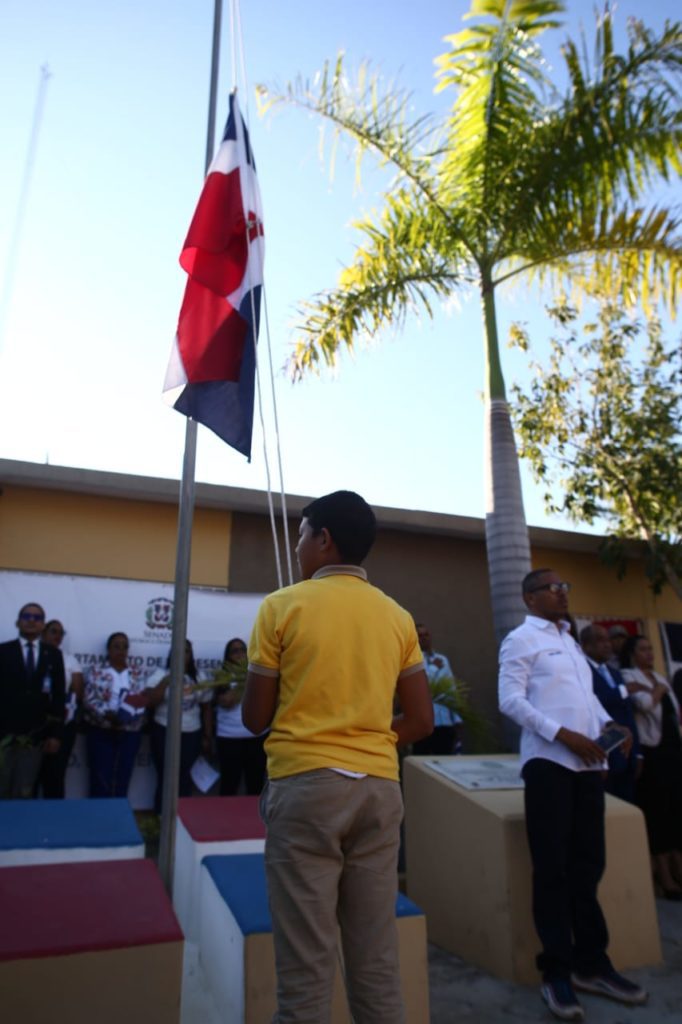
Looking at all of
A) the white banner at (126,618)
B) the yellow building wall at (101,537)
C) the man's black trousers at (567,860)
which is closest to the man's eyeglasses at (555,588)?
the man's black trousers at (567,860)

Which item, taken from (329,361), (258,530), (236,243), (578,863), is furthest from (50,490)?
(578,863)

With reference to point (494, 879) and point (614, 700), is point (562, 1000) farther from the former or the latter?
point (614, 700)

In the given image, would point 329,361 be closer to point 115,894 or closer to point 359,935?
point 115,894

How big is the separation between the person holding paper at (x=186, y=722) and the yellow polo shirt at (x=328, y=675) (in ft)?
16.4

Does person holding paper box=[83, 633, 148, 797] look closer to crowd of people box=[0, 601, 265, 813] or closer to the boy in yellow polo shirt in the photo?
crowd of people box=[0, 601, 265, 813]

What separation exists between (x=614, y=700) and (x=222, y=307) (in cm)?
364

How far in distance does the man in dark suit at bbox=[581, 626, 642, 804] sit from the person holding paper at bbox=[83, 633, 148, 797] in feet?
13.3

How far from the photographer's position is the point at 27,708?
650cm

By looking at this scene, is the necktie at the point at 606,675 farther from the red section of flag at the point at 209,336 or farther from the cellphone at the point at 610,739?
the red section of flag at the point at 209,336

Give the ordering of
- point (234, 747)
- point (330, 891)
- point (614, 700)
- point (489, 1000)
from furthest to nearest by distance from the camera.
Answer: point (234, 747), point (614, 700), point (489, 1000), point (330, 891)

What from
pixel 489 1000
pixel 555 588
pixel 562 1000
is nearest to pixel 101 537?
pixel 555 588

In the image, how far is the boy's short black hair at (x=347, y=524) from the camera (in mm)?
2494

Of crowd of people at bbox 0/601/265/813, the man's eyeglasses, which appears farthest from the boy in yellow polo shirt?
crowd of people at bbox 0/601/265/813

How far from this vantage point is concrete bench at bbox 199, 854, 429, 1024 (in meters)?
2.88
